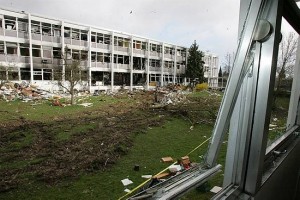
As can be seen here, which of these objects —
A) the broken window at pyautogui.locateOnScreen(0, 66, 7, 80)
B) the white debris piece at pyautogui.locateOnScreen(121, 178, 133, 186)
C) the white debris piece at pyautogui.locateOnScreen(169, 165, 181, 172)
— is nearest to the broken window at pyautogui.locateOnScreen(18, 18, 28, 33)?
the broken window at pyautogui.locateOnScreen(0, 66, 7, 80)

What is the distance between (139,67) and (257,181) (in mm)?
23312

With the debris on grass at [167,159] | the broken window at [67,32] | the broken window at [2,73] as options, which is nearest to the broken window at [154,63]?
the broken window at [67,32]

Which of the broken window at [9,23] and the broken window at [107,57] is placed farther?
the broken window at [107,57]

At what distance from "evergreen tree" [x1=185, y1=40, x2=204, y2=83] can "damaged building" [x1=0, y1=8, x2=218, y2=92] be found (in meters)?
1.69

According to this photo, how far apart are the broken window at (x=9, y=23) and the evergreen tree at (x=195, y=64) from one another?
62.8 feet

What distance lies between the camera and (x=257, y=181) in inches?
59.2

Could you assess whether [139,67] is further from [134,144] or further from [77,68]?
[134,144]

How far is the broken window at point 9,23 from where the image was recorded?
1546 centimetres

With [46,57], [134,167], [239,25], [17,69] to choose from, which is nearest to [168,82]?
[46,57]

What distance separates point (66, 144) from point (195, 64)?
78.9 feet

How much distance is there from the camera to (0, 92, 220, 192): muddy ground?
374cm

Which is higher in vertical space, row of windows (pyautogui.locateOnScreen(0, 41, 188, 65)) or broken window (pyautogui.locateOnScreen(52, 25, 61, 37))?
broken window (pyautogui.locateOnScreen(52, 25, 61, 37))

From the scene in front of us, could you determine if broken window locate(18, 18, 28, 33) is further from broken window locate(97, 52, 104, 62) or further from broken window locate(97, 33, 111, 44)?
broken window locate(97, 52, 104, 62)

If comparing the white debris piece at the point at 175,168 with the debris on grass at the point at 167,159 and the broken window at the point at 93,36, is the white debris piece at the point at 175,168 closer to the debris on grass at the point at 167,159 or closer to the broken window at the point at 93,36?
the debris on grass at the point at 167,159
